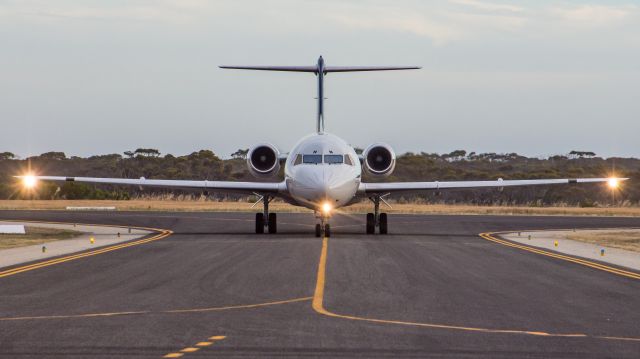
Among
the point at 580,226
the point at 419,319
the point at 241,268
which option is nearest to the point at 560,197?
the point at 580,226

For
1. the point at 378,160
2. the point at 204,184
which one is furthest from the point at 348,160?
the point at 204,184

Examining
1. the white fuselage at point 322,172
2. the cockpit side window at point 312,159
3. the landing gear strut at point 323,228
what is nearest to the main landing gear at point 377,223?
the white fuselage at point 322,172

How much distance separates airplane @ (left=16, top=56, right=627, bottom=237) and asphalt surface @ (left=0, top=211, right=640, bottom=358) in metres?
6.97

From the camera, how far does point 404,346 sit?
10234 millimetres

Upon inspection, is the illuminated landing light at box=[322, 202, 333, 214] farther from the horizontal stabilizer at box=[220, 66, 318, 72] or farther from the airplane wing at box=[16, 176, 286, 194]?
the horizontal stabilizer at box=[220, 66, 318, 72]

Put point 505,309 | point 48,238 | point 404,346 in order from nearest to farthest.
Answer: point 404,346 → point 505,309 → point 48,238

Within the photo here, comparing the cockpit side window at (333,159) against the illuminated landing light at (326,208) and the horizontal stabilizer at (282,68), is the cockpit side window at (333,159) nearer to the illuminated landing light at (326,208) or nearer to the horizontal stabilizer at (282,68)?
the illuminated landing light at (326,208)

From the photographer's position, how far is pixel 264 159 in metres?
36.3

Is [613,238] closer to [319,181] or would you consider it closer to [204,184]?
[319,181]

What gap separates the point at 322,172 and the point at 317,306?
1857cm

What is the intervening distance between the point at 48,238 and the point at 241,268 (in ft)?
47.8

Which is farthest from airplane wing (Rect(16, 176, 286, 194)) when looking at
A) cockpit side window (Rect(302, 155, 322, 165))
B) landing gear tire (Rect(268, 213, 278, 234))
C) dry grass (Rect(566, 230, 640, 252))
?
dry grass (Rect(566, 230, 640, 252))

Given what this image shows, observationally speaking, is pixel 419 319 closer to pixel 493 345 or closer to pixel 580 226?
pixel 493 345

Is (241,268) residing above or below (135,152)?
below
